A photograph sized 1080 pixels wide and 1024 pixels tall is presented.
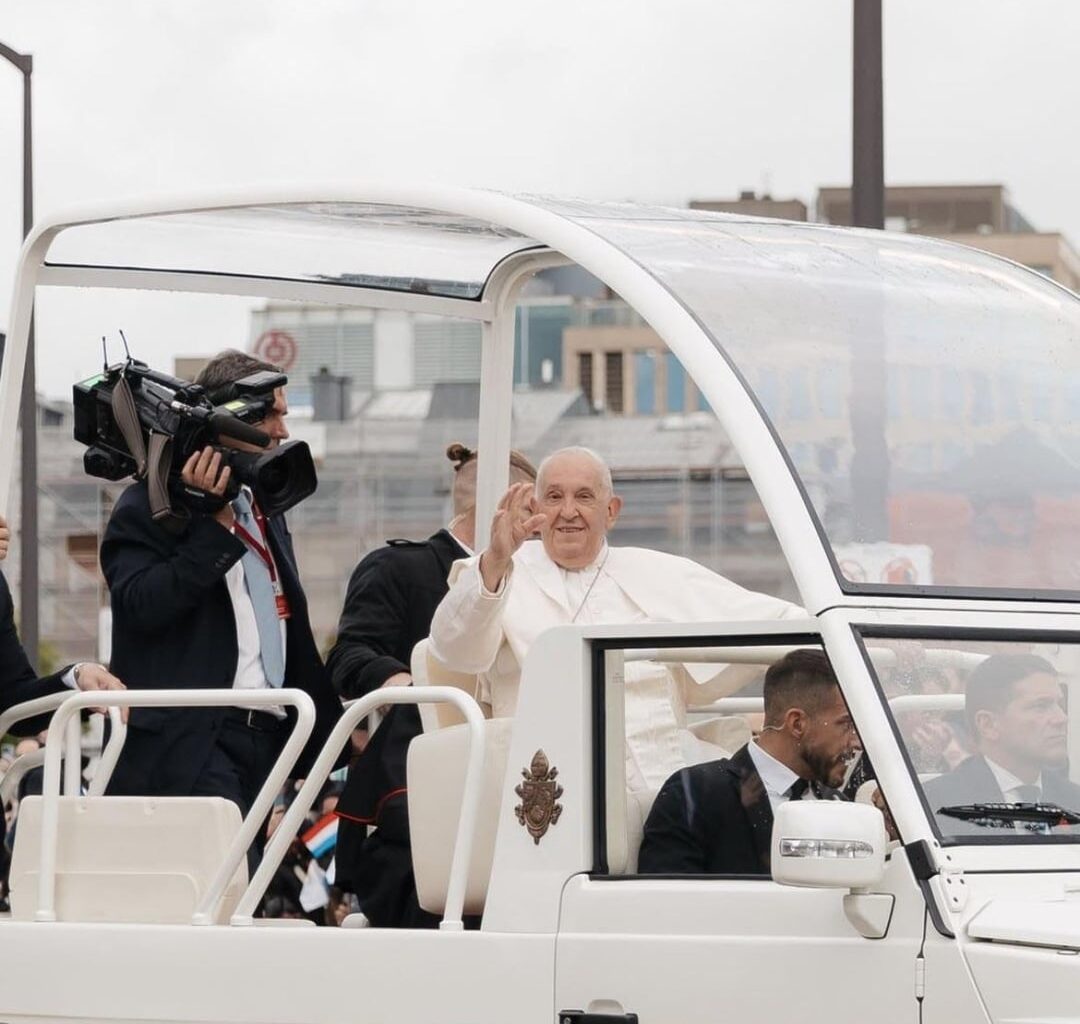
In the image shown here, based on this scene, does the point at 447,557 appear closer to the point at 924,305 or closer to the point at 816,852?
the point at 924,305

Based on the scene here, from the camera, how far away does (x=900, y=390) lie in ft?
18.9

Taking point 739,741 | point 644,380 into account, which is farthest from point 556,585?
point 644,380

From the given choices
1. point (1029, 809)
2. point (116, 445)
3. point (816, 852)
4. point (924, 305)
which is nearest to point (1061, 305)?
point (924, 305)

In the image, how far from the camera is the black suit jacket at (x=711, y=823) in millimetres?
5254

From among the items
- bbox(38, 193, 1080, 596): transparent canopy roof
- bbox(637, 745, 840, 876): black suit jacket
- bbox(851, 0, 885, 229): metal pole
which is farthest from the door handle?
bbox(851, 0, 885, 229): metal pole

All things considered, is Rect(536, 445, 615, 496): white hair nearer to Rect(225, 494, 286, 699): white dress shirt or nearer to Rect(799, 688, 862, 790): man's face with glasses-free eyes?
Rect(225, 494, 286, 699): white dress shirt

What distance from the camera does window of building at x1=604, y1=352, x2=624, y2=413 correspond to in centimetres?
7394

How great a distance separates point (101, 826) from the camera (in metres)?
6.54

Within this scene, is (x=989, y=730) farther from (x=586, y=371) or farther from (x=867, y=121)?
(x=586, y=371)

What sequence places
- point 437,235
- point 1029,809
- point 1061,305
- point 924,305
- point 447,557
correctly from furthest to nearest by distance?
point 447,557 → point 437,235 → point 1061,305 → point 924,305 → point 1029,809

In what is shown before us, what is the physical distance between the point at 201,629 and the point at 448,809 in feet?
5.44

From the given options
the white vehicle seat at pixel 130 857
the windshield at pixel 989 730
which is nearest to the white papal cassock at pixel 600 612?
the windshield at pixel 989 730

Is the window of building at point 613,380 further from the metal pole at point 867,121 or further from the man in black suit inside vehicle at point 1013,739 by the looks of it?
the man in black suit inside vehicle at point 1013,739

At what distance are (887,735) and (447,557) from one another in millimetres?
3383
